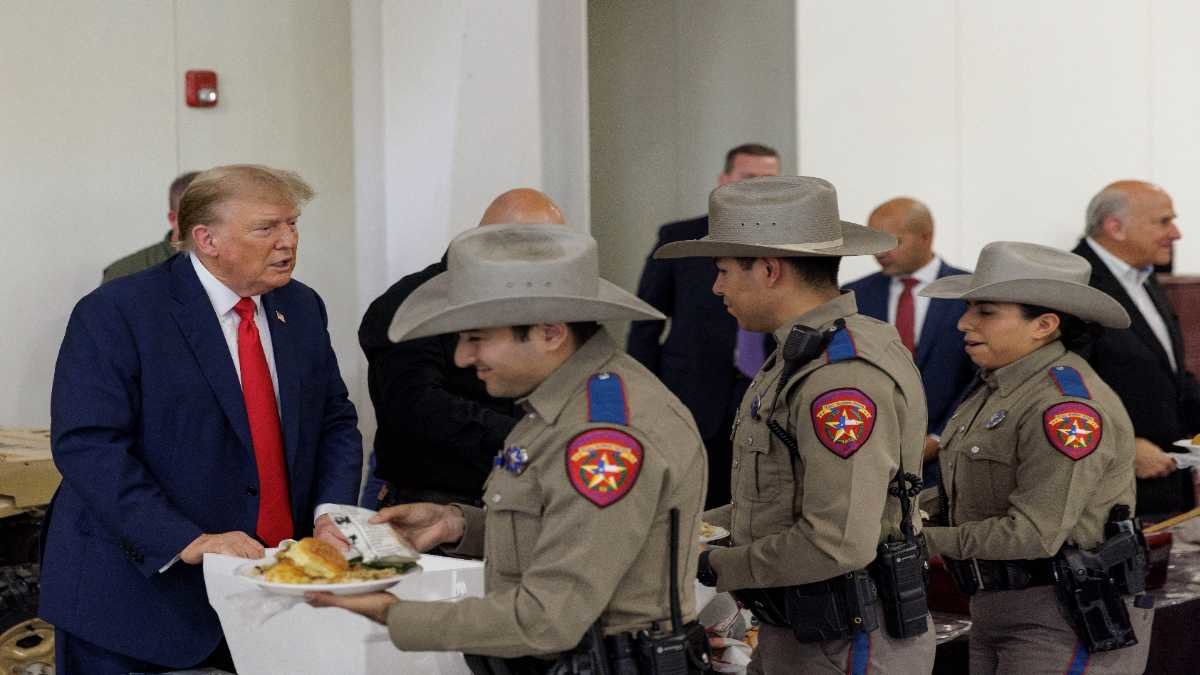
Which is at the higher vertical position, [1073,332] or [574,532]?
[1073,332]

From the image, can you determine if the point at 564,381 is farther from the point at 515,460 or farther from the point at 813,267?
the point at 813,267

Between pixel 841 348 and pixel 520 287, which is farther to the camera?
pixel 841 348

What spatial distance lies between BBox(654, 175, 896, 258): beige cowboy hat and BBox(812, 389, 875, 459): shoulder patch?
313 millimetres

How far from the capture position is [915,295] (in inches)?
217

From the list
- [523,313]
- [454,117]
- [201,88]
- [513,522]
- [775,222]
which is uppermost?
[201,88]

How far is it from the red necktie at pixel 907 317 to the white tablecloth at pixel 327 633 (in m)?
3.22

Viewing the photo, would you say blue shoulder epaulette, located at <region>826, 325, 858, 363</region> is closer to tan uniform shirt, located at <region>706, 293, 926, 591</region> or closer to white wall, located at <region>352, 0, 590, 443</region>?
tan uniform shirt, located at <region>706, 293, 926, 591</region>

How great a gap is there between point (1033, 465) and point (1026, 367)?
0.81 feet

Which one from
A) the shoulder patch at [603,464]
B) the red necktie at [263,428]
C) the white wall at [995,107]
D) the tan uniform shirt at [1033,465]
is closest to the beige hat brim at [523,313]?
the shoulder patch at [603,464]

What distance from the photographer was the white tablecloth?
96.0 inches

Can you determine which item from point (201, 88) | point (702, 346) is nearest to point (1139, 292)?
point (702, 346)

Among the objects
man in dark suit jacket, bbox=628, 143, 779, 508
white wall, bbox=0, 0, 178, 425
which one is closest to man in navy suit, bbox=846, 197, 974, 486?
man in dark suit jacket, bbox=628, 143, 779, 508

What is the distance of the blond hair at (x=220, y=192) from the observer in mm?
2908

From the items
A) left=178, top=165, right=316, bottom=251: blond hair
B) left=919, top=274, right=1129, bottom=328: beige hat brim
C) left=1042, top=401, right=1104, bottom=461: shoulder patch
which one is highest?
left=178, top=165, right=316, bottom=251: blond hair
